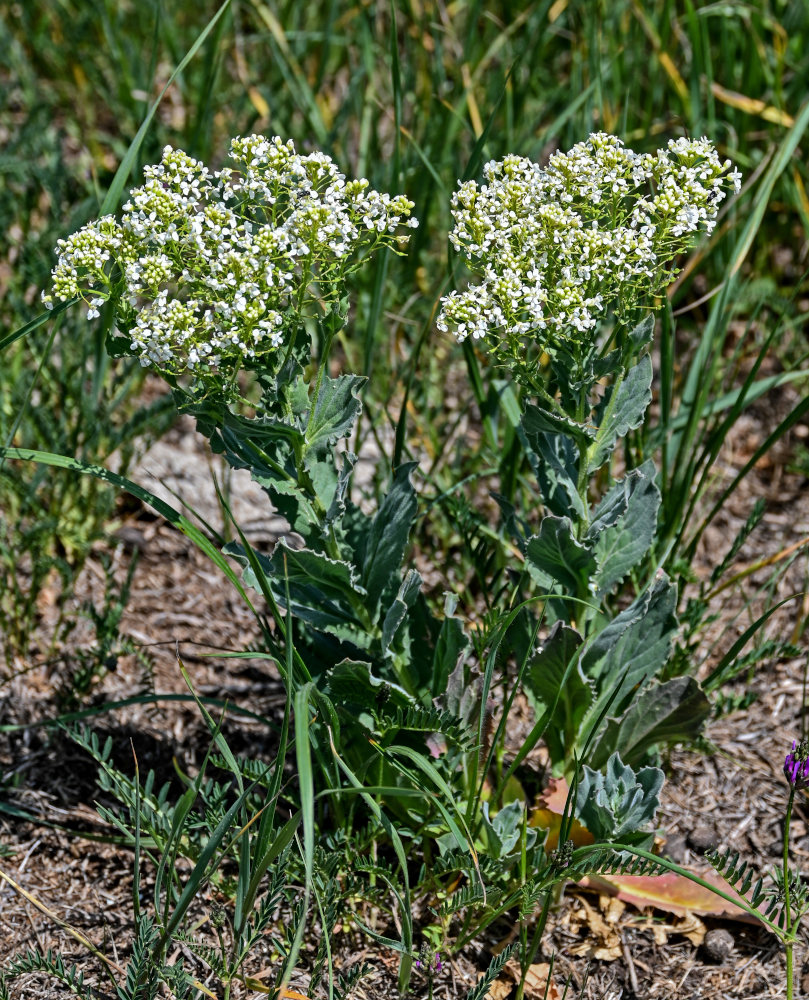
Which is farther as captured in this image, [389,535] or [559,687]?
[389,535]

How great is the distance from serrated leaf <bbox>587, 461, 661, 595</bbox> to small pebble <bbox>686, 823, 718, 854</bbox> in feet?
2.14

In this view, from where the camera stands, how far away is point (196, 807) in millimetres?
2141

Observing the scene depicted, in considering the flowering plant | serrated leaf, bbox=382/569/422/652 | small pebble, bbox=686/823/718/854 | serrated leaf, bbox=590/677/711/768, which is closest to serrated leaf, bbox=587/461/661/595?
the flowering plant

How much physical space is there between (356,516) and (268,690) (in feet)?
2.39

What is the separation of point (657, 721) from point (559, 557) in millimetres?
423

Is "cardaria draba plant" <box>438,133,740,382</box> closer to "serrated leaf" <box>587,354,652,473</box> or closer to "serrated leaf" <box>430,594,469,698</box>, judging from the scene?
"serrated leaf" <box>587,354,652,473</box>

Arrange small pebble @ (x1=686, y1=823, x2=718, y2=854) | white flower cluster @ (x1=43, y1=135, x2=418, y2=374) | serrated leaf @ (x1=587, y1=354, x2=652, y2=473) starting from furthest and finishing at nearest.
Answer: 1. small pebble @ (x1=686, y1=823, x2=718, y2=854)
2. serrated leaf @ (x1=587, y1=354, x2=652, y2=473)
3. white flower cluster @ (x1=43, y1=135, x2=418, y2=374)

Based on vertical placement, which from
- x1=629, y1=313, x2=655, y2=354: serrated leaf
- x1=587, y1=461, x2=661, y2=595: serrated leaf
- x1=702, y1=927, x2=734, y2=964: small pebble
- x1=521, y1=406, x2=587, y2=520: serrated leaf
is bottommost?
x1=702, y1=927, x2=734, y2=964: small pebble

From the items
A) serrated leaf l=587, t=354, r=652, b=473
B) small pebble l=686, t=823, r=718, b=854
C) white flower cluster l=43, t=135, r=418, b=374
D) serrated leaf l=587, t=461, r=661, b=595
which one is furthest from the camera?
small pebble l=686, t=823, r=718, b=854

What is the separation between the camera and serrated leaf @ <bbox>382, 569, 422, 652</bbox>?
174cm

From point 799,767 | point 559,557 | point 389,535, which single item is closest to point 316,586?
point 389,535

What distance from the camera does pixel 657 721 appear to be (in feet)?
6.45

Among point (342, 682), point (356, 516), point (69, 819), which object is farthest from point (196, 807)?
point (356, 516)

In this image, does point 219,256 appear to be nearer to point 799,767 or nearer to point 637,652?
point 637,652
